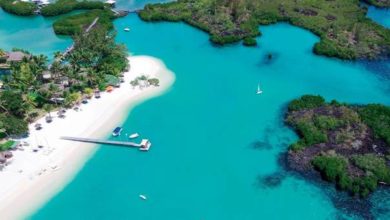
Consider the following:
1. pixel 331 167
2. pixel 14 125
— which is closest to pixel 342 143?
pixel 331 167

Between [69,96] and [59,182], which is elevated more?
[69,96]

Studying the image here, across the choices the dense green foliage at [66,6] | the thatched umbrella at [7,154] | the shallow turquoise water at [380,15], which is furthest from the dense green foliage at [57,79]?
the shallow turquoise water at [380,15]

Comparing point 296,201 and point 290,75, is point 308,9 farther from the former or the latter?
point 296,201

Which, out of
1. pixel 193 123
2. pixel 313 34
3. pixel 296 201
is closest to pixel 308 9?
pixel 313 34

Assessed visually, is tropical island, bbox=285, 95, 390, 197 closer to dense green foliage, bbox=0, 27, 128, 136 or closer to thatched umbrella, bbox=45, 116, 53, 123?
dense green foliage, bbox=0, 27, 128, 136

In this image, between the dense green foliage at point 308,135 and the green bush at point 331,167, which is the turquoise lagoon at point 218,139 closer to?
the green bush at point 331,167

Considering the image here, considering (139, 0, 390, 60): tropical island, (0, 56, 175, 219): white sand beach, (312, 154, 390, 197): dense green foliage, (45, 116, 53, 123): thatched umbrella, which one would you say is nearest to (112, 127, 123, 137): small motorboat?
(0, 56, 175, 219): white sand beach

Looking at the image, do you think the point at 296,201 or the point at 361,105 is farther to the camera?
the point at 361,105

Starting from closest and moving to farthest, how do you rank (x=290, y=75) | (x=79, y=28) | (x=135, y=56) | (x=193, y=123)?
(x=193, y=123) < (x=290, y=75) < (x=135, y=56) < (x=79, y=28)
